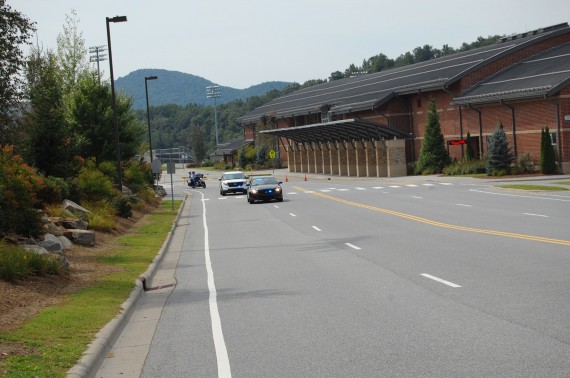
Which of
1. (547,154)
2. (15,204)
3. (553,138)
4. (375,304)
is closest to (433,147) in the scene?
(553,138)

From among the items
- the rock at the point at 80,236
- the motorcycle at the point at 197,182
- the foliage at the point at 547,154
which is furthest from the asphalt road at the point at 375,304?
the motorcycle at the point at 197,182

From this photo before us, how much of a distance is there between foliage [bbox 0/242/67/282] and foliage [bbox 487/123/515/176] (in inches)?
1761

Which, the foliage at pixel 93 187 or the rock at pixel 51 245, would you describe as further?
the foliage at pixel 93 187

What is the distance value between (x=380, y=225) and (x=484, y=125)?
1654 inches

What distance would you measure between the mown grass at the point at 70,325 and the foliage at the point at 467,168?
45702 millimetres

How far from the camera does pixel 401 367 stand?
7.59m

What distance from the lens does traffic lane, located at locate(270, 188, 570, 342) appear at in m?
10.3

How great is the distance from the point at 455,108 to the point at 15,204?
57.1m

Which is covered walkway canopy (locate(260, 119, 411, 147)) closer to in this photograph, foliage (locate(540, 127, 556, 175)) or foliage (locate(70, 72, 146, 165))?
foliage (locate(540, 127, 556, 175))

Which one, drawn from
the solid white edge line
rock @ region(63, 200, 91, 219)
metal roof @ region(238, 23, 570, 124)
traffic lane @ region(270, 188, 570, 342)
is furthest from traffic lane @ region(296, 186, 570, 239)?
metal roof @ region(238, 23, 570, 124)

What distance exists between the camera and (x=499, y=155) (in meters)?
56.7

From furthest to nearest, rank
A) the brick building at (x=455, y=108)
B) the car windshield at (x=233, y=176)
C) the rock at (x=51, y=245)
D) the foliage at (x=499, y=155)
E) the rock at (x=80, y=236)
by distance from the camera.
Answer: the car windshield at (x=233, y=176)
the brick building at (x=455, y=108)
the foliage at (x=499, y=155)
the rock at (x=80, y=236)
the rock at (x=51, y=245)

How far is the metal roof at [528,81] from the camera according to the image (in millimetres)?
56062

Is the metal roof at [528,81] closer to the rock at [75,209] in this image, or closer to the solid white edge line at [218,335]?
the rock at [75,209]
